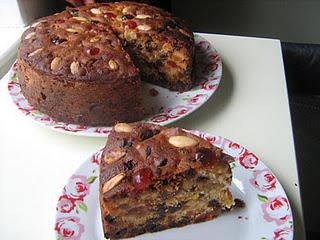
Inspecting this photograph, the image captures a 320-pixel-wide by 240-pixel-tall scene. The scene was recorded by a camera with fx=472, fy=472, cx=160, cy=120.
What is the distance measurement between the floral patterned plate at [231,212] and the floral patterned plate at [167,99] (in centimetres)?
20

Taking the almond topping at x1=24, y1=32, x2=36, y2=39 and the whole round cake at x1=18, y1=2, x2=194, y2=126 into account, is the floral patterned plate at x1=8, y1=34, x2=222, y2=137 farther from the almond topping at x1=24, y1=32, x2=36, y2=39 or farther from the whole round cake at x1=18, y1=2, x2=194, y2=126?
the almond topping at x1=24, y1=32, x2=36, y2=39

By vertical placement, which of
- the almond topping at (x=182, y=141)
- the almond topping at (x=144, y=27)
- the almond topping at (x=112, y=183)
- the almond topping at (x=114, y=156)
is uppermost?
the almond topping at (x=144, y=27)

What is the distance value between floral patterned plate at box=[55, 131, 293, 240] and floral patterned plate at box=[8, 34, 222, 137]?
0.65 ft

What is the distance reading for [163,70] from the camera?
4.76 feet

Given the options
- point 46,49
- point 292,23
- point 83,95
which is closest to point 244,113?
point 83,95

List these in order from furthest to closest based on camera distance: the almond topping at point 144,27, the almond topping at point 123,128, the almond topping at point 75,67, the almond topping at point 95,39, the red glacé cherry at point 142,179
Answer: the almond topping at point 144,27 → the almond topping at point 95,39 → the almond topping at point 75,67 → the almond topping at point 123,128 → the red glacé cherry at point 142,179

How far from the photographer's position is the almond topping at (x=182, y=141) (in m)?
0.95

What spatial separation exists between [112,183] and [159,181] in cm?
9

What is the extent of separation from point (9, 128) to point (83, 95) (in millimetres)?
235

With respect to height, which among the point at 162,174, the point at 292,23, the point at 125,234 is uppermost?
the point at 162,174

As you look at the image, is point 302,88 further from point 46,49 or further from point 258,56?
point 46,49

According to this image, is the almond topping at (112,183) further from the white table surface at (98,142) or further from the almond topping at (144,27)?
the almond topping at (144,27)

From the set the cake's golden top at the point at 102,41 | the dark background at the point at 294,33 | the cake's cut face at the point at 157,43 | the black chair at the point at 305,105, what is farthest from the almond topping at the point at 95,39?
the black chair at the point at 305,105

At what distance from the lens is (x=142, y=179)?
90 centimetres
